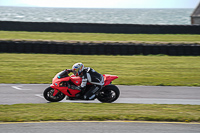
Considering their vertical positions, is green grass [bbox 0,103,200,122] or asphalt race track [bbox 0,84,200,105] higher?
asphalt race track [bbox 0,84,200,105]

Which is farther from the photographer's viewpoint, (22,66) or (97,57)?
(97,57)

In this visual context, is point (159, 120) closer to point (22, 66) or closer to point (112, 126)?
point (112, 126)

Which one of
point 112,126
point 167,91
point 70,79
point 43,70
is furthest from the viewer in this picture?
point 43,70

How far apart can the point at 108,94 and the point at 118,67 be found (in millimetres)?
8944

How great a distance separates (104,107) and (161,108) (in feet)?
5.39

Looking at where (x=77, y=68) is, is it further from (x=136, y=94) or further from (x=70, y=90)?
(x=136, y=94)

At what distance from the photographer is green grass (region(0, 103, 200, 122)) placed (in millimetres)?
8375

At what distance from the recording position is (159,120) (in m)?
8.38

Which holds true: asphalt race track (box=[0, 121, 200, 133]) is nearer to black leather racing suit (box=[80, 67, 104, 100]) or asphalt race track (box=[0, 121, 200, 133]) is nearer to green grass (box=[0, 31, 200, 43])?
black leather racing suit (box=[80, 67, 104, 100])

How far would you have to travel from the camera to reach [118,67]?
19.8 metres

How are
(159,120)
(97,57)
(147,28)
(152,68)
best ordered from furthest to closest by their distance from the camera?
(147,28) < (97,57) < (152,68) < (159,120)

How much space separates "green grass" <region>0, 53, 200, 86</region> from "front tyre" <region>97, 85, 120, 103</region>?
4.12 m

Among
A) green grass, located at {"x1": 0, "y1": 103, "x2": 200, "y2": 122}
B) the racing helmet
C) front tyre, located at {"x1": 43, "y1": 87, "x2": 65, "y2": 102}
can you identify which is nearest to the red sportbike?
front tyre, located at {"x1": 43, "y1": 87, "x2": 65, "y2": 102}

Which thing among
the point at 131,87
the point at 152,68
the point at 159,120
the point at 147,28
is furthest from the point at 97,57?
the point at 159,120
